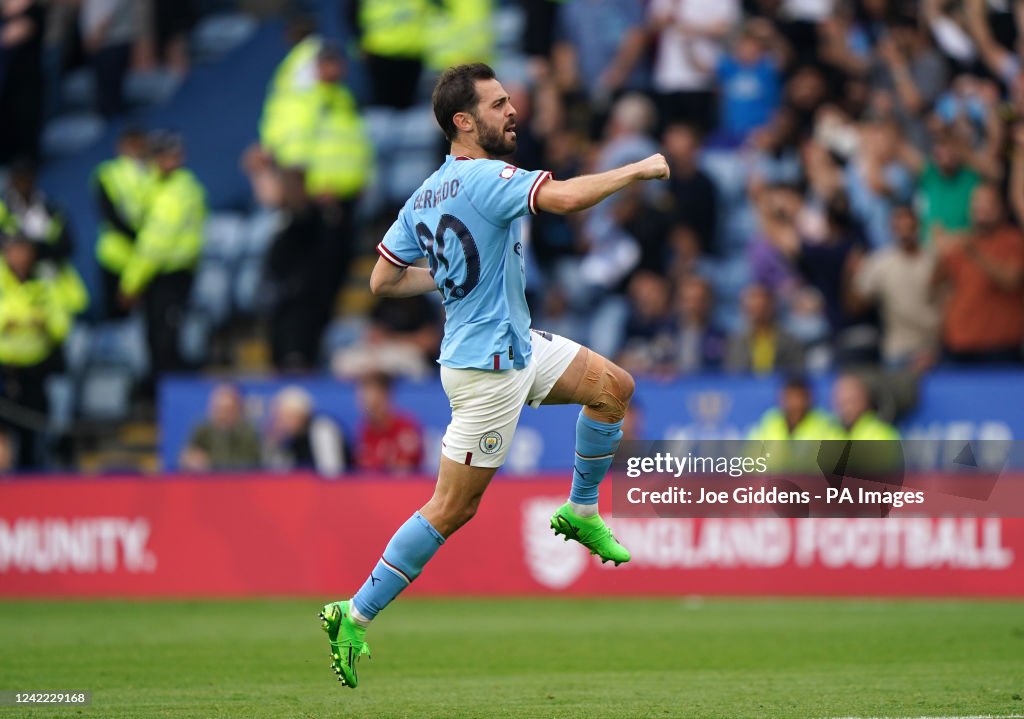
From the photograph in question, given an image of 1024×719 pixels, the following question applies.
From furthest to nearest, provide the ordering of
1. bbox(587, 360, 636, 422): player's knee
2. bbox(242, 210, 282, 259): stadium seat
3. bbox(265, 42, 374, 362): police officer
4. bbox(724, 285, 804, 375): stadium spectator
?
bbox(242, 210, 282, 259): stadium seat → bbox(265, 42, 374, 362): police officer → bbox(724, 285, 804, 375): stadium spectator → bbox(587, 360, 636, 422): player's knee

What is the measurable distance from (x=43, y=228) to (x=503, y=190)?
1162cm

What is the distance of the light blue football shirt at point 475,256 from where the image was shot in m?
7.54

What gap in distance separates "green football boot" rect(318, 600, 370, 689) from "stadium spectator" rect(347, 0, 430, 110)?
11420 millimetres

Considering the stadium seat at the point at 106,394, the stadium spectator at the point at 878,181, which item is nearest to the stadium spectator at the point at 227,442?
the stadium seat at the point at 106,394

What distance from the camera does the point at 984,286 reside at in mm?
14539

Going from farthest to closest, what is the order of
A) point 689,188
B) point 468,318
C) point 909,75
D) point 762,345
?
point 689,188, point 909,75, point 762,345, point 468,318

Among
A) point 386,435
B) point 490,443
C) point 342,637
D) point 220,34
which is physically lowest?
point 342,637

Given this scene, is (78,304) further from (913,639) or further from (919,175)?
(913,639)

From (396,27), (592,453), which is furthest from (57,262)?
(592,453)

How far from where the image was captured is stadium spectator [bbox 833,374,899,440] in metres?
13.6

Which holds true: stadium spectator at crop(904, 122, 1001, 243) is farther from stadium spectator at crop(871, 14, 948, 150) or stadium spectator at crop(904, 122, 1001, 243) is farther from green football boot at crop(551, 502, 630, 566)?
green football boot at crop(551, 502, 630, 566)

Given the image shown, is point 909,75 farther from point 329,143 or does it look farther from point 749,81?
point 329,143

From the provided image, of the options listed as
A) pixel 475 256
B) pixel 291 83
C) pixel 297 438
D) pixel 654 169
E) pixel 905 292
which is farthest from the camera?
pixel 291 83

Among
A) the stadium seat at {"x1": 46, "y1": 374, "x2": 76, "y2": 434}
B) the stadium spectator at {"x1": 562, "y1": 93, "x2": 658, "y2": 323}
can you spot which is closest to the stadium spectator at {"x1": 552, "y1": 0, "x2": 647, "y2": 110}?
the stadium spectator at {"x1": 562, "y1": 93, "x2": 658, "y2": 323}
